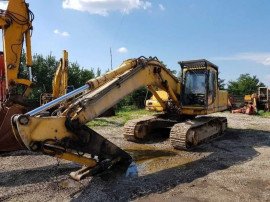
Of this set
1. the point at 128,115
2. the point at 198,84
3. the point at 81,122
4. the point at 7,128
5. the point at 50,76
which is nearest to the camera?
the point at 81,122

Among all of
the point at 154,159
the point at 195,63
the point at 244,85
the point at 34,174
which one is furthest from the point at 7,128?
the point at 244,85

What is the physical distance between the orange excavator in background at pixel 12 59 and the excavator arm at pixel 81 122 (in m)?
2.51

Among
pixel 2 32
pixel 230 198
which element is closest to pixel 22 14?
pixel 2 32

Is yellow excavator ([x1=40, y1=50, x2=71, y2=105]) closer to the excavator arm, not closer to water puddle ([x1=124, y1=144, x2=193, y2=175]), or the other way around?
water puddle ([x1=124, y1=144, x2=193, y2=175])

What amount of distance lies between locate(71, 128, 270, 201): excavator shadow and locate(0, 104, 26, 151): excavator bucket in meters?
3.22

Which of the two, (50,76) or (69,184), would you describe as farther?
(50,76)

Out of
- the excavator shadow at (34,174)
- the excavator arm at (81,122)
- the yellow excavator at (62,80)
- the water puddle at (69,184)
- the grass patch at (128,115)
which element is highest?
the yellow excavator at (62,80)

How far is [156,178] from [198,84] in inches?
175

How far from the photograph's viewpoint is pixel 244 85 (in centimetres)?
5072

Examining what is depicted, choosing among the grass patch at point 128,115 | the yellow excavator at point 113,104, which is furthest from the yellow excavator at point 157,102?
the grass patch at point 128,115

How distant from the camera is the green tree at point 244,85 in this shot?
161ft

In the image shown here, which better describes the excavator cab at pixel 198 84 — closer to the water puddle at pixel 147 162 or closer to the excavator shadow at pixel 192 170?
the excavator shadow at pixel 192 170

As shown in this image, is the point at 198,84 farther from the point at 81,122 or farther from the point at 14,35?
the point at 14,35

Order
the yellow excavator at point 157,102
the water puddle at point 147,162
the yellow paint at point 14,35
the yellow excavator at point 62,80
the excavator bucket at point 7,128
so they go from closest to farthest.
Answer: the water puddle at point 147,162 → the excavator bucket at point 7,128 → the yellow paint at point 14,35 → the yellow excavator at point 157,102 → the yellow excavator at point 62,80
